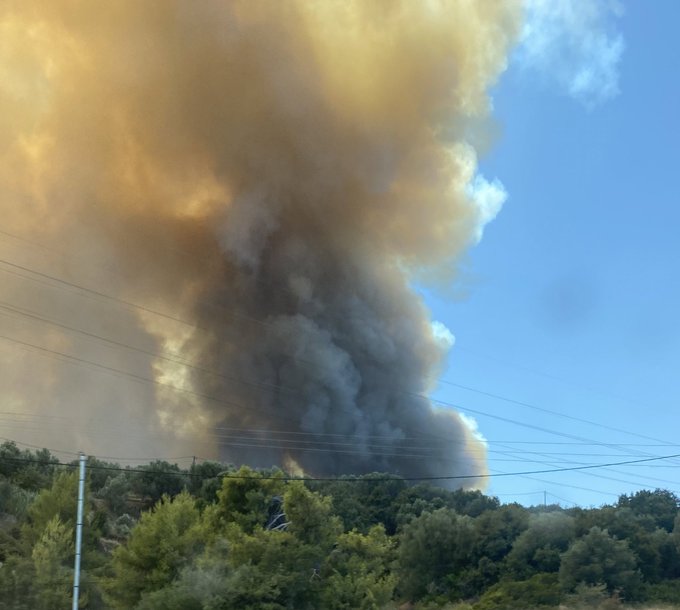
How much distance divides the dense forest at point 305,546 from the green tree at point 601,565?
65mm

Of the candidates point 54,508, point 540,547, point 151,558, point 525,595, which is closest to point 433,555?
point 540,547

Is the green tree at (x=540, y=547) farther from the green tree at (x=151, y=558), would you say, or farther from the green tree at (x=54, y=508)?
the green tree at (x=54, y=508)

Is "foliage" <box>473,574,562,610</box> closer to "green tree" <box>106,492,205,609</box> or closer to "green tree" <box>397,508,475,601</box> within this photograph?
"green tree" <box>397,508,475,601</box>

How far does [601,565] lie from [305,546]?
19.6 metres

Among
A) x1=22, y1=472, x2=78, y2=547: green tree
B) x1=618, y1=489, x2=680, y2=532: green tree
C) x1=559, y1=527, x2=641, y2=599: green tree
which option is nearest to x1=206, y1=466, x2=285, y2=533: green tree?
x1=22, y1=472, x2=78, y2=547: green tree

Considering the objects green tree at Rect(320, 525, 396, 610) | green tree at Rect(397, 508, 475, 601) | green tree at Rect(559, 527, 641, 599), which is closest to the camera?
green tree at Rect(320, 525, 396, 610)

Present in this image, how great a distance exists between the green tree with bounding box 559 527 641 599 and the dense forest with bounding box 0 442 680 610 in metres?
0.07

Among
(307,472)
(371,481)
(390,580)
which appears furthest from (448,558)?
(307,472)

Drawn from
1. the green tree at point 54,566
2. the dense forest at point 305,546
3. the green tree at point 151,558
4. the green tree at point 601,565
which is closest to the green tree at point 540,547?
the dense forest at point 305,546

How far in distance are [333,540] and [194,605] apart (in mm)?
5621

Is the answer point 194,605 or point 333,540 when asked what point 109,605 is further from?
point 333,540

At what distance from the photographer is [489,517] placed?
49.5m

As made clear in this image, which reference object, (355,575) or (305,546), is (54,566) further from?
(355,575)

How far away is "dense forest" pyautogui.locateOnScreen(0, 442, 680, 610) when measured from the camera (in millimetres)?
27891
